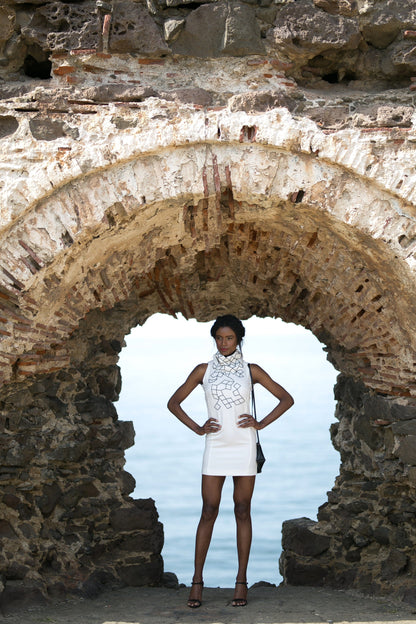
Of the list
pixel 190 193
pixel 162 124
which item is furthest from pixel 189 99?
pixel 190 193

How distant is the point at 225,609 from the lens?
189 inches

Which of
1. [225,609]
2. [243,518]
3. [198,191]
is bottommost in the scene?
[225,609]

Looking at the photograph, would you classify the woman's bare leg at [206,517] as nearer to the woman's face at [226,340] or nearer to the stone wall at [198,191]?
the woman's face at [226,340]

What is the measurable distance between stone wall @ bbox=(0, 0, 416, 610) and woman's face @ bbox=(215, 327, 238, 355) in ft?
2.08

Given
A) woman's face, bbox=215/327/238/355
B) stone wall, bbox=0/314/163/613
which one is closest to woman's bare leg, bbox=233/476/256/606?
woman's face, bbox=215/327/238/355

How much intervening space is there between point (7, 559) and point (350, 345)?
2512mm

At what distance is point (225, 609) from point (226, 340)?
1.54 meters

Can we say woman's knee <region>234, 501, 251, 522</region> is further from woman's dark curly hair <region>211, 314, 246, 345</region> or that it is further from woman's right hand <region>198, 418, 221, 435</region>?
woman's dark curly hair <region>211, 314, 246, 345</region>

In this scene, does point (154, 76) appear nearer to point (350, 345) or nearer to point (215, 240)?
point (215, 240)

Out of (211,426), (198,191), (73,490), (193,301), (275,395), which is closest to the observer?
(198,191)

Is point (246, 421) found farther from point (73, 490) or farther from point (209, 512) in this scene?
point (73, 490)

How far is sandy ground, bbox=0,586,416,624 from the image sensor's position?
4691 millimetres

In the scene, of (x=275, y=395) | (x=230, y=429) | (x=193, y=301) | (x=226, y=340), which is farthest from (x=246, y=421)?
(x=193, y=301)

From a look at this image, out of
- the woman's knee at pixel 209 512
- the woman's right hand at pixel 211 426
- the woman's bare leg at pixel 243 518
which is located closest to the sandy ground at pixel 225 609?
the woman's bare leg at pixel 243 518
